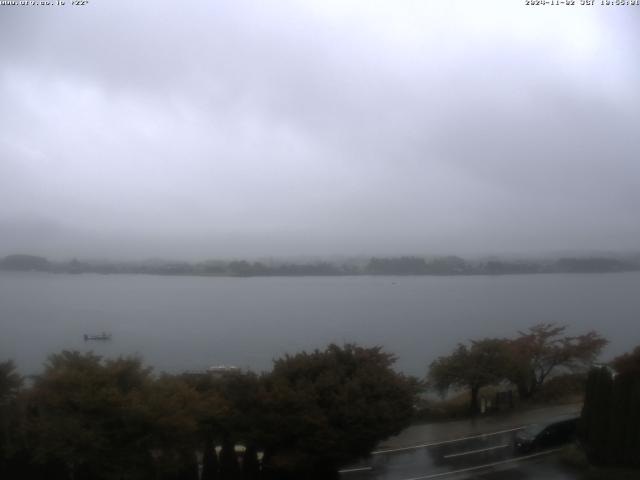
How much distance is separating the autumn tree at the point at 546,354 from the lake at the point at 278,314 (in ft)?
24.7

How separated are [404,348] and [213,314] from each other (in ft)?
63.5

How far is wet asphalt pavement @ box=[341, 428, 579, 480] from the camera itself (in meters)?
14.5

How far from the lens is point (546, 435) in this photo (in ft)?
53.5

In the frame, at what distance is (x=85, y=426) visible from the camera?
37.5 ft

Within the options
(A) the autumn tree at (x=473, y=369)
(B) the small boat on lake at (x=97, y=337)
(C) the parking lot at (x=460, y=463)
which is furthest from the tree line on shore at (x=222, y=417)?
(B) the small boat on lake at (x=97, y=337)

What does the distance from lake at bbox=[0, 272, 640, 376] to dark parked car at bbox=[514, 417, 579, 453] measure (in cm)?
1447

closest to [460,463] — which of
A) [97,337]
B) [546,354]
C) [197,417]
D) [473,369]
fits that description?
[473,369]

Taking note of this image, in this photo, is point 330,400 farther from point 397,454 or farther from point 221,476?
point 397,454

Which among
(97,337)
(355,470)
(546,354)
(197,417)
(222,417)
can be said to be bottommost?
(355,470)

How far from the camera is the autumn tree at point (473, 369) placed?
854 inches

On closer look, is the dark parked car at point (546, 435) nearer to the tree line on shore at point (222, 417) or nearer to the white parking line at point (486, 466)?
the white parking line at point (486, 466)

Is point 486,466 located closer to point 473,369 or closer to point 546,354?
point 473,369

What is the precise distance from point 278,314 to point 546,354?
30.3 metres

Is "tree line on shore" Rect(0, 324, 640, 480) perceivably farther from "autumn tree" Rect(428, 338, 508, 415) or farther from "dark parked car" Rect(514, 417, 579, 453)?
"autumn tree" Rect(428, 338, 508, 415)
